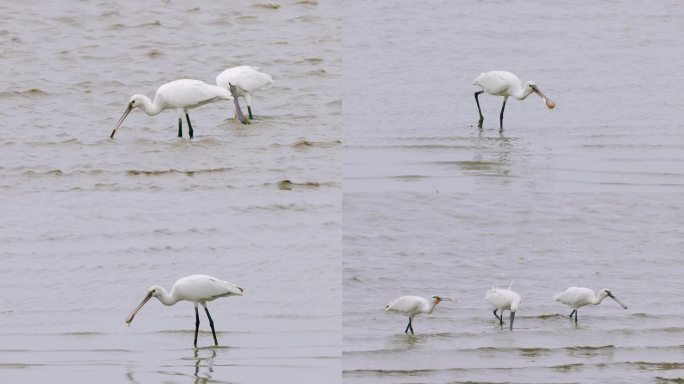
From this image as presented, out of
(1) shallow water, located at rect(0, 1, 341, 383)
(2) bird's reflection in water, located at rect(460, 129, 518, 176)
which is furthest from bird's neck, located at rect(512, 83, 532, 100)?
(1) shallow water, located at rect(0, 1, 341, 383)

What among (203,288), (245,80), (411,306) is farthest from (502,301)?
(245,80)

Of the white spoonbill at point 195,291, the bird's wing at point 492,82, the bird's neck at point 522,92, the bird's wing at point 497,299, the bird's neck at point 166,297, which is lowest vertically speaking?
the bird's wing at point 497,299

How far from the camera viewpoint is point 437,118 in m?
11.3

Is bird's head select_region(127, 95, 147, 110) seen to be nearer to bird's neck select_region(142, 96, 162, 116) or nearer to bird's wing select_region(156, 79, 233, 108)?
bird's neck select_region(142, 96, 162, 116)

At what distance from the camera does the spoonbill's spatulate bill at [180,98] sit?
10.5 meters

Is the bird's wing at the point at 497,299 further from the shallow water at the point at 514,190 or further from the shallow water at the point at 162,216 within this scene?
the shallow water at the point at 162,216

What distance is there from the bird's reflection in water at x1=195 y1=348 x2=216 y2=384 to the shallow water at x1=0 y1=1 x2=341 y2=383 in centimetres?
2

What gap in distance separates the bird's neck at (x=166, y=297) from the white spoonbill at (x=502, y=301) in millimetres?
2510

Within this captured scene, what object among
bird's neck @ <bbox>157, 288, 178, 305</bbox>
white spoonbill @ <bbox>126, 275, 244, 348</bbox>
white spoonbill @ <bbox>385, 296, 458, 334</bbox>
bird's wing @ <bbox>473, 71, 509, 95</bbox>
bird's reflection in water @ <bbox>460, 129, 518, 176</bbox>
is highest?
bird's wing @ <bbox>473, 71, 509, 95</bbox>

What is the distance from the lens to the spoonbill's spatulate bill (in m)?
10.5

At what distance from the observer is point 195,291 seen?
10375 millimetres

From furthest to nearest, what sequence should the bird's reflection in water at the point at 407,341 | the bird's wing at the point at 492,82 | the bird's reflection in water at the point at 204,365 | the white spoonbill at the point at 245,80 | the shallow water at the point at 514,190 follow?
1. the bird's wing at the point at 492,82
2. the white spoonbill at the point at 245,80
3. the bird's reflection in water at the point at 407,341
4. the shallow water at the point at 514,190
5. the bird's reflection in water at the point at 204,365

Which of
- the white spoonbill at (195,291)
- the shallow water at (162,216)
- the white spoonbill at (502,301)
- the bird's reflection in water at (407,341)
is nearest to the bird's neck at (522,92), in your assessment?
the shallow water at (162,216)

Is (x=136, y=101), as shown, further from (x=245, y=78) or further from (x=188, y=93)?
(x=245, y=78)
